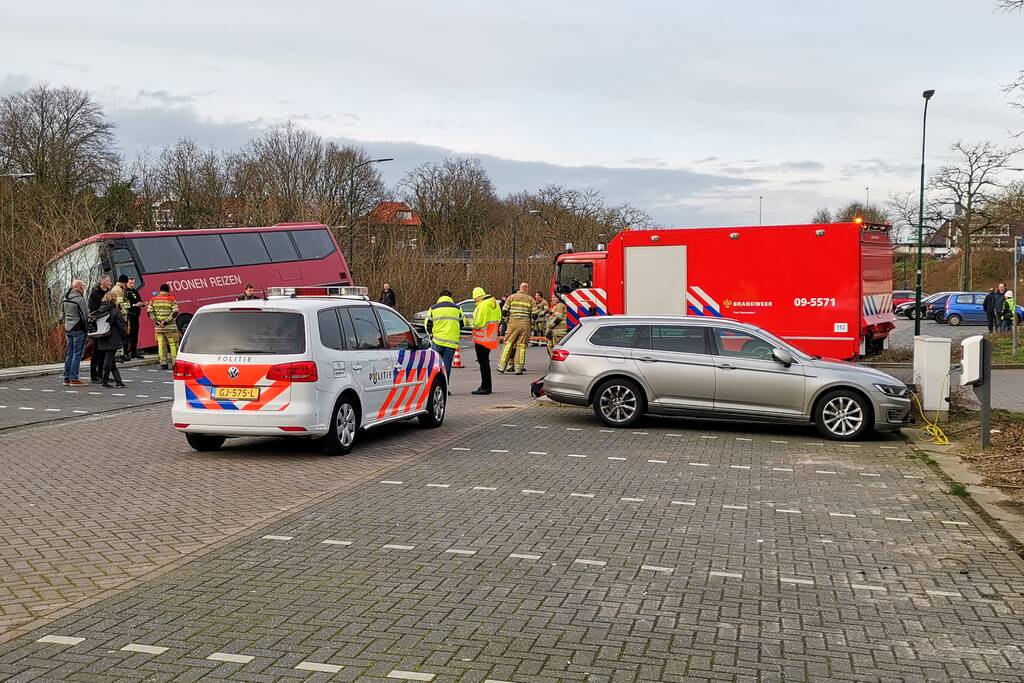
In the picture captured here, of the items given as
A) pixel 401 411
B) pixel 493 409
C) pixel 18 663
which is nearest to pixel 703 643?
pixel 18 663

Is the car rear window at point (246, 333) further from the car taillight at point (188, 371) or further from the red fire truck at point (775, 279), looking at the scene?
the red fire truck at point (775, 279)

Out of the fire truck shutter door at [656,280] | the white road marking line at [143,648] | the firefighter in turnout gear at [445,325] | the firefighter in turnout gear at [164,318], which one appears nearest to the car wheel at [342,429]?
the firefighter in turnout gear at [445,325]

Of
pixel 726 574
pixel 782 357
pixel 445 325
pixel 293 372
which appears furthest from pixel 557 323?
pixel 726 574

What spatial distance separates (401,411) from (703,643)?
7.57 metres

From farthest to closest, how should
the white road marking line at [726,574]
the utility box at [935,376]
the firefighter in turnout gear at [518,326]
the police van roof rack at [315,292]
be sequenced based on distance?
1. the firefighter in turnout gear at [518,326]
2. the utility box at [935,376]
3. the police van roof rack at [315,292]
4. the white road marking line at [726,574]

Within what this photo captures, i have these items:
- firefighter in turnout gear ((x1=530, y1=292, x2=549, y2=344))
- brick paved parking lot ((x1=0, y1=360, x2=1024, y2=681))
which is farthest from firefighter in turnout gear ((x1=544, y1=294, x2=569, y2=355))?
brick paved parking lot ((x1=0, y1=360, x2=1024, y2=681))

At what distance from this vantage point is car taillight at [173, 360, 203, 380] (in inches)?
402

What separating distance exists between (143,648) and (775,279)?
16.1 meters

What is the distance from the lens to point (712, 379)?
498 inches

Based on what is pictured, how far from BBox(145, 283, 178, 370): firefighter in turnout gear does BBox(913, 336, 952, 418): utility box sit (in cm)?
1495

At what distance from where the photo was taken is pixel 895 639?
492 cm

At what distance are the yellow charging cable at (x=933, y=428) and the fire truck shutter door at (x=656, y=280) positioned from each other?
6.45 metres

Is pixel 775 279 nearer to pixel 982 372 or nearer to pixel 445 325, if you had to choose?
pixel 445 325

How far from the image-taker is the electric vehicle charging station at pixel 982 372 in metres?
10.9
